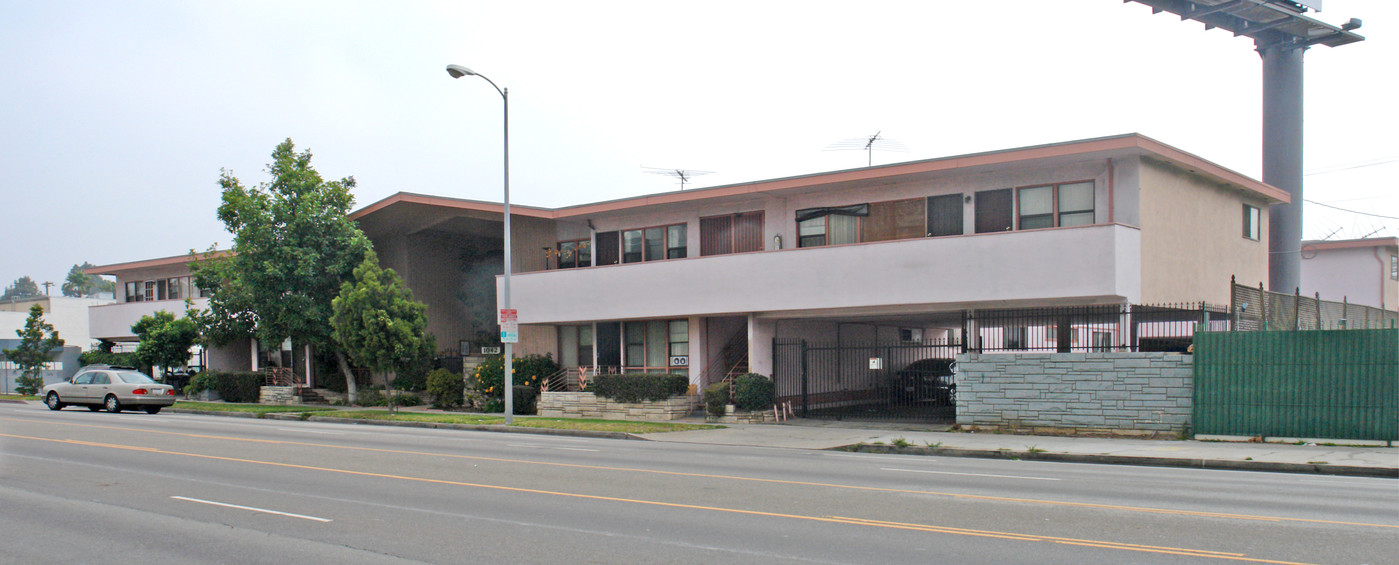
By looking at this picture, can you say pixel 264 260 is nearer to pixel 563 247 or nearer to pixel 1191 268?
pixel 563 247

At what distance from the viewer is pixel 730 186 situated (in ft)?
84.6

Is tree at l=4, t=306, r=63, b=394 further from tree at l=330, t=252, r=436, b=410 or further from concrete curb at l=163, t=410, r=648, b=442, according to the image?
tree at l=330, t=252, r=436, b=410

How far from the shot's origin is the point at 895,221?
79.1ft

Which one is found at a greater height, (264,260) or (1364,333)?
(264,260)

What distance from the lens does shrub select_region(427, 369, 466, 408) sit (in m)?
31.4

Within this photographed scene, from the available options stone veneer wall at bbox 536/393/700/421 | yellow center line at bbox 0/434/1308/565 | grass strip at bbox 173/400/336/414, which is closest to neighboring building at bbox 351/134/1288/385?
stone veneer wall at bbox 536/393/700/421

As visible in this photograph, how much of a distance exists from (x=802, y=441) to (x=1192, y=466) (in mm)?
7129

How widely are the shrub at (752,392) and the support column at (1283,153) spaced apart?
835 inches

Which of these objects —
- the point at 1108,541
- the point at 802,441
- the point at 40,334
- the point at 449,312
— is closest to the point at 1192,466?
the point at 802,441

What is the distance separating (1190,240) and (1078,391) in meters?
5.88

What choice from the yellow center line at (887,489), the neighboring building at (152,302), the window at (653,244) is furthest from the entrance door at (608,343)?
the neighboring building at (152,302)

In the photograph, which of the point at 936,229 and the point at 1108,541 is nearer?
the point at 1108,541

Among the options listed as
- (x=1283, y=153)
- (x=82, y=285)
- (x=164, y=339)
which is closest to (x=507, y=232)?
(x=164, y=339)

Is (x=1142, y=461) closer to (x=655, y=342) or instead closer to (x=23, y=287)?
(x=655, y=342)
